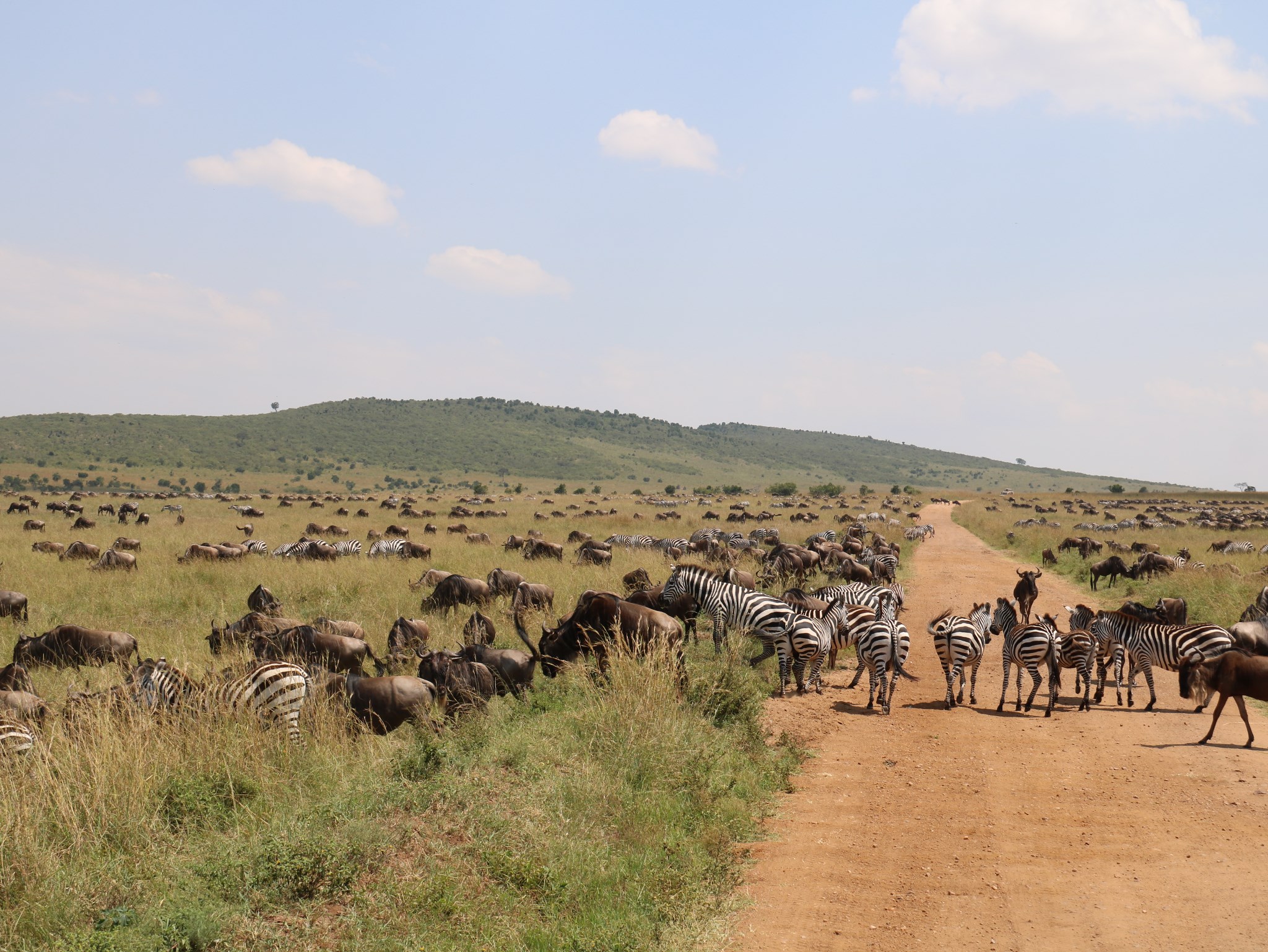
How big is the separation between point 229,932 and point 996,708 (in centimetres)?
998

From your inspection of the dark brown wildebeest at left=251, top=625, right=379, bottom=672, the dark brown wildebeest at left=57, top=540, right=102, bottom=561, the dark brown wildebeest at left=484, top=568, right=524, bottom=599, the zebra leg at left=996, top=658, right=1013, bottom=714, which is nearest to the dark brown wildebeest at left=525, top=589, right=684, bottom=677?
the dark brown wildebeest at left=251, top=625, right=379, bottom=672

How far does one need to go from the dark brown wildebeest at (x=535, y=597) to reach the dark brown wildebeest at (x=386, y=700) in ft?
25.0

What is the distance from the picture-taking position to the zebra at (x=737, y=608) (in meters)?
12.6

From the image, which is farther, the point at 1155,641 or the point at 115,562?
the point at 115,562

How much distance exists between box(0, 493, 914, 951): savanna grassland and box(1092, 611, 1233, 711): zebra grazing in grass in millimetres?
6038

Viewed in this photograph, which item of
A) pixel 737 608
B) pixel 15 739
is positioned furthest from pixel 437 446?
pixel 15 739

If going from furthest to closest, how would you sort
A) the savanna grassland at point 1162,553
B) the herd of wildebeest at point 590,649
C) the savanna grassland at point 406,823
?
1. the savanna grassland at point 1162,553
2. the herd of wildebeest at point 590,649
3. the savanna grassland at point 406,823

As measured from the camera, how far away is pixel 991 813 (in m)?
7.77

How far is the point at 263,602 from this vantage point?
1697 cm

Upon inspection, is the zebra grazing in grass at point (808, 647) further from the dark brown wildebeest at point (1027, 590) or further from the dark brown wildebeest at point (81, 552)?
the dark brown wildebeest at point (81, 552)

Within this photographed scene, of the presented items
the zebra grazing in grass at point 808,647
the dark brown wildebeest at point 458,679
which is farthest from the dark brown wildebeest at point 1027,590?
the dark brown wildebeest at point 458,679

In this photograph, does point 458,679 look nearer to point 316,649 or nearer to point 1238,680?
point 316,649

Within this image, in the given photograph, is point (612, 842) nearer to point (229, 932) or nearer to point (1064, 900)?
point (229, 932)

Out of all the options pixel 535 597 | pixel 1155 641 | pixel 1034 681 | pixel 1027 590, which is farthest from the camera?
pixel 1027 590
